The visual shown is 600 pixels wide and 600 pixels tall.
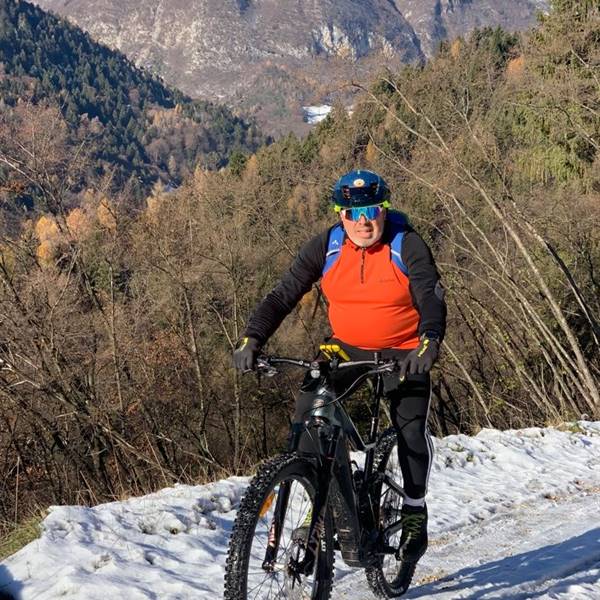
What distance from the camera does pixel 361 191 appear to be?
3.38 metres

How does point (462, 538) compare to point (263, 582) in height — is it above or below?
below

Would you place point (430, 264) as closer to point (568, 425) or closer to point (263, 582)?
point (263, 582)

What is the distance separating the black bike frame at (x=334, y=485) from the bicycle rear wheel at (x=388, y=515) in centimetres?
21

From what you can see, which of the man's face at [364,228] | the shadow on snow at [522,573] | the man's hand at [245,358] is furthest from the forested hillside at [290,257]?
the man's face at [364,228]

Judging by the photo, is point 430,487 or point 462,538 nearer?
point 462,538

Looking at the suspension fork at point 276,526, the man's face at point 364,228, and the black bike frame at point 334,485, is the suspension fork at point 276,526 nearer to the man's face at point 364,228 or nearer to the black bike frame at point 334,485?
the black bike frame at point 334,485

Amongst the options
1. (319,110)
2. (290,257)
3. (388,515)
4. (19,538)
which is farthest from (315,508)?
(290,257)

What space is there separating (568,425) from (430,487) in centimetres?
324

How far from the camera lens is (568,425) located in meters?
8.53

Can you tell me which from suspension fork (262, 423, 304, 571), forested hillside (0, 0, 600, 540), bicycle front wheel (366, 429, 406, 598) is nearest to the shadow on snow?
bicycle front wheel (366, 429, 406, 598)

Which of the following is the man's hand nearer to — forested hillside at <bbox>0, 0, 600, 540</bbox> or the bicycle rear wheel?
the bicycle rear wheel

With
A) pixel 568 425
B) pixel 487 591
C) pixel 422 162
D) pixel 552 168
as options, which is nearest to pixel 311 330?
pixel 552 168

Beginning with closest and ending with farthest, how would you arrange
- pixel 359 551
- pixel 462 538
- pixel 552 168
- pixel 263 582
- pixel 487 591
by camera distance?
pixel 263 582 → pixel 359 551 → pixel 487 591 → pixel 462 538 → pixel 552 168

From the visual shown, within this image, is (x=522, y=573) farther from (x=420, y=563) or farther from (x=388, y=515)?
(x=388, y=515)
